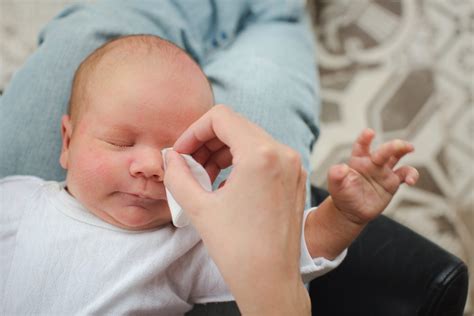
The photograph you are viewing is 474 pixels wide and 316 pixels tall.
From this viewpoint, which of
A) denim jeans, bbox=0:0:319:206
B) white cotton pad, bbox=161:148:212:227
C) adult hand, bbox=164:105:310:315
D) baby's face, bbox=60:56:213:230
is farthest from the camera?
denim jeans, bbox=0:0:319:206

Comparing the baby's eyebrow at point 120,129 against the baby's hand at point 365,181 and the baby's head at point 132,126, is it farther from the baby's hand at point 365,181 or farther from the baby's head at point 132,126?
the baby's hand at point 365,181

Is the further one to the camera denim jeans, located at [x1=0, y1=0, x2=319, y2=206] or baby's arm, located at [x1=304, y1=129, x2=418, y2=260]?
denim jeans, located at [x1=0, y1=0, x2=319, y2=206]

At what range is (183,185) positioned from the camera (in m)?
0.55

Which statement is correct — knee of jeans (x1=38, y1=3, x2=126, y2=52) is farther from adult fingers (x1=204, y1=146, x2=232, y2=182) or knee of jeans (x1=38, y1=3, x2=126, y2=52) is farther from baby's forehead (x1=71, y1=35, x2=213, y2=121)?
adult fingers (x1=204, y1=146, x2=232, y2=182)

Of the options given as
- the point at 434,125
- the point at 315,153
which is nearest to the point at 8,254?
the point at 315,153

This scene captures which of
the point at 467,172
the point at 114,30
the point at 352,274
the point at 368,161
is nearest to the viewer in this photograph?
the point at 368,161

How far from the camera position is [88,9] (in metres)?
1.12

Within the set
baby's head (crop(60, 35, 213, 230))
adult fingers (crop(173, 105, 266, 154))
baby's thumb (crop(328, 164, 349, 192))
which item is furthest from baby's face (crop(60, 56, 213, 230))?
baby's thumb (crop(328, 164, 349, 192))

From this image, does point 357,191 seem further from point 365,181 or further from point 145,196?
point 145,196

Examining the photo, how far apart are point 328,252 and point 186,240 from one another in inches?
8.1

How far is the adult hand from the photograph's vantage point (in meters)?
0.52

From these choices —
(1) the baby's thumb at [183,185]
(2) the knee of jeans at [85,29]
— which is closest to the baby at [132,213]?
(1) the baby's thumb at [183,185]

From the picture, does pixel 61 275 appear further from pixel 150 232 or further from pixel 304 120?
pixel 304 120

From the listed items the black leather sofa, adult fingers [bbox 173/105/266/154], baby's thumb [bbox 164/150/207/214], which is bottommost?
the black leather sofa
